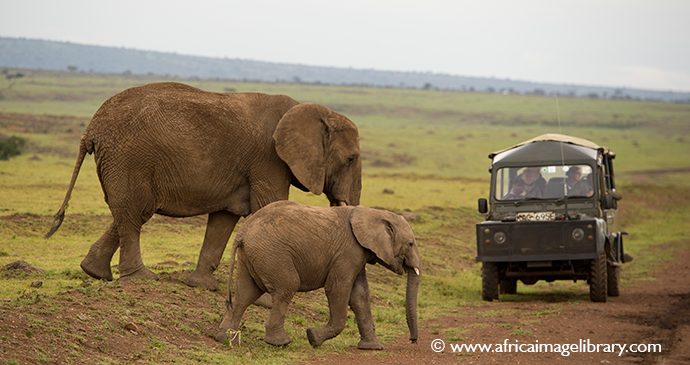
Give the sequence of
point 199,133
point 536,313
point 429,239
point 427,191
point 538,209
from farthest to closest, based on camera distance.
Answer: point 427,191 < point 429,239 < point 538,209 < point 536,313 < point 199,133

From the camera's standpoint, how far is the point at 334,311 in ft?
40.4

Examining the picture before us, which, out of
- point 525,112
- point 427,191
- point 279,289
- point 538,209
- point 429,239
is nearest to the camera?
point 279,289

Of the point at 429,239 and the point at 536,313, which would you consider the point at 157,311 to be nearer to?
the point at 536,313

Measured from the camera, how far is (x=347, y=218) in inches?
492

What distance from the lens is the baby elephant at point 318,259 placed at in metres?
12.0

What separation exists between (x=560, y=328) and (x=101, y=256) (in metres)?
5.68

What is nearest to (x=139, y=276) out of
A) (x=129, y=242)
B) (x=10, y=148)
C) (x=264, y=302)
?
(x=129, y=242)

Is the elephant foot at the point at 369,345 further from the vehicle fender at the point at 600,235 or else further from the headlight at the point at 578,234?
the vehicle fender at the point at 600,235

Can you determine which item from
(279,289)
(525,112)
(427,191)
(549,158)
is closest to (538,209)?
(549,158)

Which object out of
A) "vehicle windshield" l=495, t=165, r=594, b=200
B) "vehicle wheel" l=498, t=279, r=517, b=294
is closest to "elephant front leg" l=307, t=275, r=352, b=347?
"vehicle windshield" l=495, t=165, r=594, b=200

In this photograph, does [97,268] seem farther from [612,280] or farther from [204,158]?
[612,280]

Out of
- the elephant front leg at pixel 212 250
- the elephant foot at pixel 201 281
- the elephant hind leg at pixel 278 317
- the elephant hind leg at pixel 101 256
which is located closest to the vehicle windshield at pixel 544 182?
the elephant front leg at pixel 212 250

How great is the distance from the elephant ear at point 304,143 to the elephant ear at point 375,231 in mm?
1815

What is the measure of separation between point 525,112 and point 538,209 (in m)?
89.5
